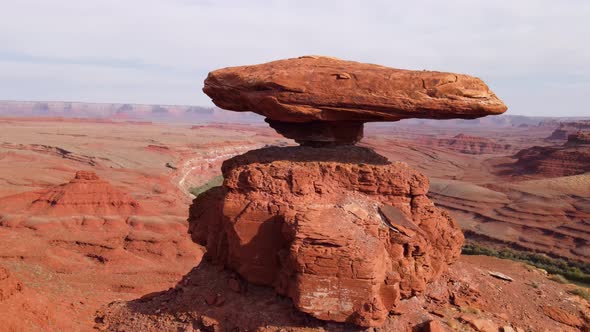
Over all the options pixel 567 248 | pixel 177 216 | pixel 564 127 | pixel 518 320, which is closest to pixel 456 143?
pixel 564 127

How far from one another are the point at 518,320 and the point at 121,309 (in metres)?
12.1

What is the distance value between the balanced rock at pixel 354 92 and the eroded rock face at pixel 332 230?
5.07 ft

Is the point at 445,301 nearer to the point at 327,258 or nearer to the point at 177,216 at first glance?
the point at 327,258

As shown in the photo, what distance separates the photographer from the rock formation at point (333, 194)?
10148 mm

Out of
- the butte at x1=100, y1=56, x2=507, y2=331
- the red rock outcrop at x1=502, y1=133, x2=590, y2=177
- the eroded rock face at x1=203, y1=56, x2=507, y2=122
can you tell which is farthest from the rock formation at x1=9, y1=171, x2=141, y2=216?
the red rock outcrop at x1=502, y1=133, x2=590, y2=177

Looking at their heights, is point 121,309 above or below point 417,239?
below

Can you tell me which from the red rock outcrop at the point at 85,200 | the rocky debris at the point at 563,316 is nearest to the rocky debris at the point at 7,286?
the rocky debris at the point at 563,316

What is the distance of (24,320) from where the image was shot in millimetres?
12758

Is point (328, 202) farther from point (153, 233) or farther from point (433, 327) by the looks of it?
point (153, 233)

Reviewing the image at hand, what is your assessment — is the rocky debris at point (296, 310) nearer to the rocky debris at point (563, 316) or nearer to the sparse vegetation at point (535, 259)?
the rocky debris at point (563, 316)

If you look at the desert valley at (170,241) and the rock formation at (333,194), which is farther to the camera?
the desert valley at (170,241)

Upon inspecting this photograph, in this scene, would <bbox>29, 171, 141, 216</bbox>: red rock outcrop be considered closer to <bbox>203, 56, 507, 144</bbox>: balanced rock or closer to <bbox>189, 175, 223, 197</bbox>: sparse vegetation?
<bbox>189, 175, 223, 197</bbox>: sparse vegetation

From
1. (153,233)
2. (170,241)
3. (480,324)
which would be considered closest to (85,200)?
(153,233)

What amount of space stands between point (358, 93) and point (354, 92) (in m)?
0.11
